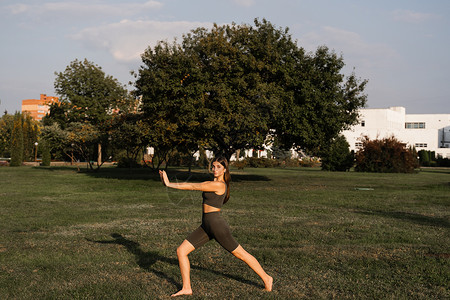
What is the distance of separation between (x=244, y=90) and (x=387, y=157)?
1097 inches

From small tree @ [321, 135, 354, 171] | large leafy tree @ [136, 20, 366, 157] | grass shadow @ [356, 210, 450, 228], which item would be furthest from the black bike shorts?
small tree @ [321, 135, 354, 171]

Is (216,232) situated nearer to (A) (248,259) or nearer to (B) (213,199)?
(B) (213,199)

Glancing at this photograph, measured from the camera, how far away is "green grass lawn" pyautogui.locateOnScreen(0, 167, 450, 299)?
6.19 meters

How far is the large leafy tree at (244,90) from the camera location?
23.4 meters

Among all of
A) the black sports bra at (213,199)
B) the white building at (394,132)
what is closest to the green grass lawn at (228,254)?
the black sports bra at (213,199)

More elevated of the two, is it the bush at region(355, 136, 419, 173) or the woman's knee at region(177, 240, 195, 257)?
the bush at region(355, 136, 419, 173)

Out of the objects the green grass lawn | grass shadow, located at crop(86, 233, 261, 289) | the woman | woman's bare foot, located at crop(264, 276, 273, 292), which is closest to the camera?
the woman

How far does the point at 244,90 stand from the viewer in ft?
79.7

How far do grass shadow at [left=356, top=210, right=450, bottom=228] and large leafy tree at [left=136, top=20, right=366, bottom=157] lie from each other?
9.78 metres

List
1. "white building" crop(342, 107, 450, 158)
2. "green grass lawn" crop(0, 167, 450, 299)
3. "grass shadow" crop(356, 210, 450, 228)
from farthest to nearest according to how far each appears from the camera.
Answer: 1. "white building" crop(342, 107, 450, 158)
2. "grass shadow" crop(356, 210, 450, 228)
3. "green grass lawn" crop(0, 167, 450, 299)

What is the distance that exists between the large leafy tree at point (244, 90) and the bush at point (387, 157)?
859 inches

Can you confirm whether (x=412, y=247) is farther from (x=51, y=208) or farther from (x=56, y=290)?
(x=51, y=208)

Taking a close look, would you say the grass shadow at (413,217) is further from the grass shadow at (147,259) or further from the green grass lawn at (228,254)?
the grass shadow at (147,259)

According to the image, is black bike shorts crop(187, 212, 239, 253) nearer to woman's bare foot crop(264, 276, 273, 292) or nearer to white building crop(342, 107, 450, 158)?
woman's bare foot crop(264, 276, 273, 292)
